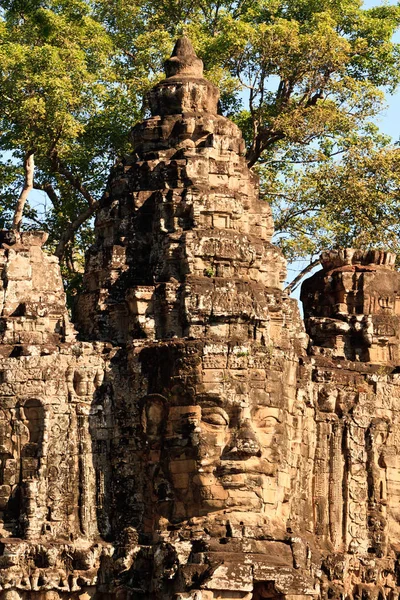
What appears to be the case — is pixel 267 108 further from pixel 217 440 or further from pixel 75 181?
pixel 217 440

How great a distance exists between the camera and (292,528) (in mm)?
40125

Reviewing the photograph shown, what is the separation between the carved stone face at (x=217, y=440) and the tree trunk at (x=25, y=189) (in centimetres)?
1079

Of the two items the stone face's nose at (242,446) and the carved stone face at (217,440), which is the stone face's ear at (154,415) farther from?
the stone face's nose at (242,446)

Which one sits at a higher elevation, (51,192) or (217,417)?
(51,192)


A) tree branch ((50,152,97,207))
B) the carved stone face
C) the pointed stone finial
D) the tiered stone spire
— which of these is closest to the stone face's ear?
the carved stone face

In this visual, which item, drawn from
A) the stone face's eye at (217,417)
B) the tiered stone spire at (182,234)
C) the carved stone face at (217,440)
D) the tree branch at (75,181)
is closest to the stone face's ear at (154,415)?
the carved stone face at (217,440)

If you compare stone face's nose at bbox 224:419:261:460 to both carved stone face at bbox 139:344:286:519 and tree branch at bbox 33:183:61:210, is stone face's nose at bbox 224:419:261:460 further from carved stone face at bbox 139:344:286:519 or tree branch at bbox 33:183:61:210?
tree branch at bbox 33:183:61:210

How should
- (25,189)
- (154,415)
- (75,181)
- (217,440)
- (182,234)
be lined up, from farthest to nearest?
1. (75,181)
2. (25,189)
3. (182,234)
4. (154,415)
5. (217,440)

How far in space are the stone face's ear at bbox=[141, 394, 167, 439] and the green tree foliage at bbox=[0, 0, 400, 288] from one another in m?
10.9

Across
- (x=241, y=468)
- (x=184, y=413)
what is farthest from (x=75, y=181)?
(x=241, y=468)

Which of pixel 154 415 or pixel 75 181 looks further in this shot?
pixel 75 181

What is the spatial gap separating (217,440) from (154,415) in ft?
4.57

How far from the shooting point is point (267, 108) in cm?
5247

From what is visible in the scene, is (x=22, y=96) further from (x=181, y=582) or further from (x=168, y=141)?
(x=181, y=582)
